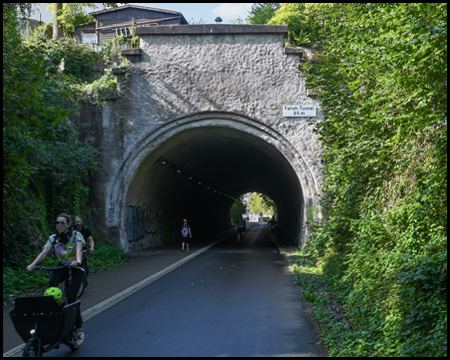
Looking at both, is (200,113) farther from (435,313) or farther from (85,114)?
(435,313)

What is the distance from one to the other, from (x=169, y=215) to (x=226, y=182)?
1186cm

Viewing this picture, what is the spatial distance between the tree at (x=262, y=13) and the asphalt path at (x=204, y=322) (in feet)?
73.4

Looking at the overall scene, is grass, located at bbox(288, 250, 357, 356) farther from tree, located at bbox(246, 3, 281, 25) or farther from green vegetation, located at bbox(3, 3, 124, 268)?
tree, located at bbox(246, 3, 281, 25)

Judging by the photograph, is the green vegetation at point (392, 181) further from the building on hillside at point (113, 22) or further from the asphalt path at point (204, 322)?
the building on hillside at point (113, 22)

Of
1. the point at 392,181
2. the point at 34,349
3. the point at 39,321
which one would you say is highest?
the point at 392,181

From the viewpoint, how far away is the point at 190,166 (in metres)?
23.4

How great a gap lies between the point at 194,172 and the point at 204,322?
18.6 meters

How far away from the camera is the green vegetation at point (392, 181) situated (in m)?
5.39

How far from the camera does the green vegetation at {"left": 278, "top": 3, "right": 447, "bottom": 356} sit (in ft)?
17.7

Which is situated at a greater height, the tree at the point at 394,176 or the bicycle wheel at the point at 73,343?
the tree at the point at 394,176

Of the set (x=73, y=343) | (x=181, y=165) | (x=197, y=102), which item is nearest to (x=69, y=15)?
(x=181, y=165)

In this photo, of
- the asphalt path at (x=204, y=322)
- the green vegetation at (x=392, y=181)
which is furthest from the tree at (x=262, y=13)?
the asphalt path at (x=204, y=322)

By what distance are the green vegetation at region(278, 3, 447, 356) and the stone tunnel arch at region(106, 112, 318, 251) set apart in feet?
18.6

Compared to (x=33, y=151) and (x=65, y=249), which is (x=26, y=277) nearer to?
(x=33, y=151)
